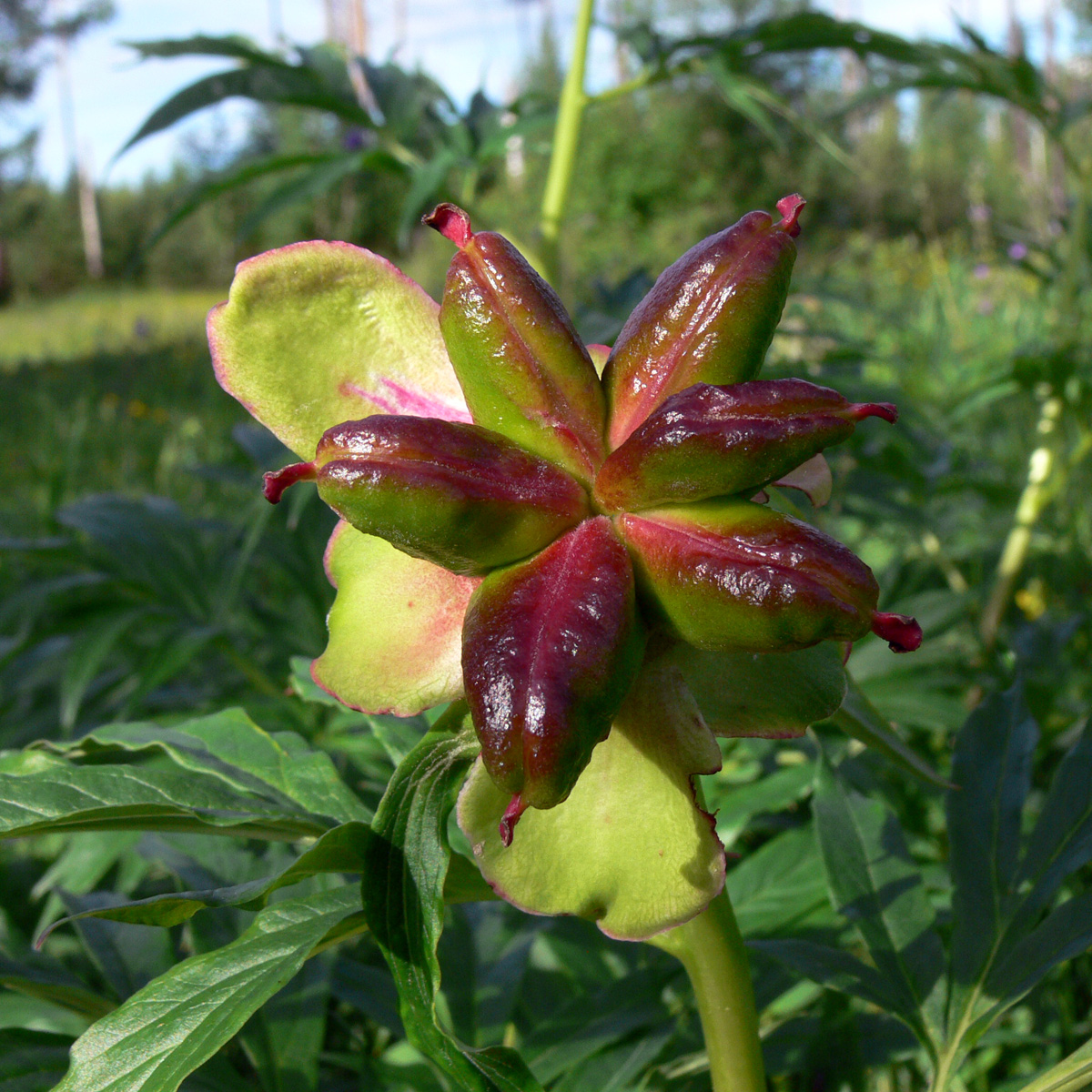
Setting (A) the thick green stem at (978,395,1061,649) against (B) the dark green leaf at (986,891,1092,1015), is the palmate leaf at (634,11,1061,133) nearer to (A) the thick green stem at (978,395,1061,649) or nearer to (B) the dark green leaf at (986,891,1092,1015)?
(A) the thick green stem at (978,395,1061,649)

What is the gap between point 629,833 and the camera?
0.39 meters

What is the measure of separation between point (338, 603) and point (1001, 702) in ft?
1.51

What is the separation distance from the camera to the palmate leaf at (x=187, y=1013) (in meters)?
0.41

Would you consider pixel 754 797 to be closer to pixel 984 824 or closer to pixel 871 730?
pixel 984 824

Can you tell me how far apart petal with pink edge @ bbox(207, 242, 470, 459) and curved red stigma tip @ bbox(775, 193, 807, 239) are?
0.49 ft

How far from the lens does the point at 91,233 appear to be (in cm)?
1905

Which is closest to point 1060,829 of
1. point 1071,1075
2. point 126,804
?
point 1071,1075

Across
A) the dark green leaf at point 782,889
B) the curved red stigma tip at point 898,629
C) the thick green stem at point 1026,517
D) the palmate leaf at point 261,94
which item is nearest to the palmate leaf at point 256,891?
the curved red stigma tip at point 898,629

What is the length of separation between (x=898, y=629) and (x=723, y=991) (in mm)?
210

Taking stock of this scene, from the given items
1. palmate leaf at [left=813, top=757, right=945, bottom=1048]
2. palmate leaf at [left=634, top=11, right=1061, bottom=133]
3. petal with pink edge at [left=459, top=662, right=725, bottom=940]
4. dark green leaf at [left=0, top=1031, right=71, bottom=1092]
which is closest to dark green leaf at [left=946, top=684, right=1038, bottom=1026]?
palmate leaf at [left=813, top=757, right=945, bottom=1048]

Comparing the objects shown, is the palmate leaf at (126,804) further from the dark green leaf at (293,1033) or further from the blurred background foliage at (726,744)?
the dark green leaf at (293,1033)

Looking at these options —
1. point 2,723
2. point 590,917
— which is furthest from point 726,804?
point 2,723

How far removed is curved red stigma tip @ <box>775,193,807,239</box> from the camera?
15.5 inches

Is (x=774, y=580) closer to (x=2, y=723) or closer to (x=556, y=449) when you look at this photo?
(x=556, y=449)
